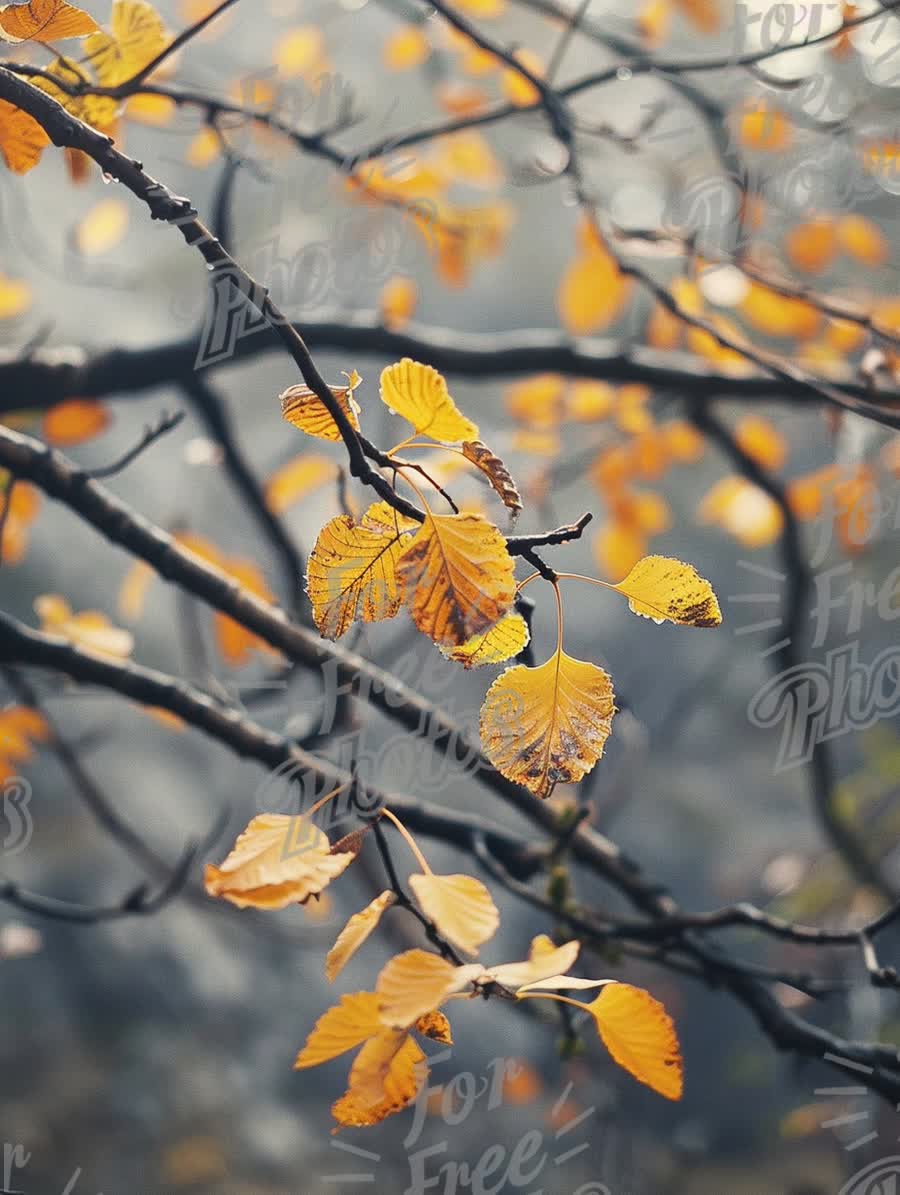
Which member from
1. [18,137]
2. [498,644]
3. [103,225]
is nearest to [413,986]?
[498,644]

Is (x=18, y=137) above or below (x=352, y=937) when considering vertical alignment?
above

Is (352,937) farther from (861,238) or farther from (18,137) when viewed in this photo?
(861,238)

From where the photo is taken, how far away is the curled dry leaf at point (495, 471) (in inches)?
10.5

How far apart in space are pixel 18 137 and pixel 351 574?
0.23m

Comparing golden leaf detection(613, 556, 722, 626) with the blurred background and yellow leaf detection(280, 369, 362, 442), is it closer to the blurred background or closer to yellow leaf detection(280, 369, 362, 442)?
yellow leaf detection(280, 369, 362, 442)

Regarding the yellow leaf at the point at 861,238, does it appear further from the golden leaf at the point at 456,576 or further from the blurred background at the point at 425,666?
the golden leaf at the point at 456,576

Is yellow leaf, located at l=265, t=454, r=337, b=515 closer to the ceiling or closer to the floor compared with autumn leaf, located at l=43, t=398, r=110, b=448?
closer to the ceiling

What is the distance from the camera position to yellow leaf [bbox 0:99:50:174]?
33 centimetres

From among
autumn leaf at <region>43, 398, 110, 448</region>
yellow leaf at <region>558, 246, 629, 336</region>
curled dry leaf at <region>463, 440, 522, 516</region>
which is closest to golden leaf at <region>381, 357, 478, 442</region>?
curled dry leaf at <region>463, 440, 522, 516</region>

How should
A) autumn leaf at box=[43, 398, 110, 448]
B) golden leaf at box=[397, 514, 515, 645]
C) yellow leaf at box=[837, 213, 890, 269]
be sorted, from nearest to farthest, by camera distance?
1. golden leaf at box=[397, 514, 515, 645]
2. autumn leaf at box=[43, 398, 110, 448]
3. yellow leaf at box=[837, 213, 890, 269]

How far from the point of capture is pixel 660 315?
3.57 feet

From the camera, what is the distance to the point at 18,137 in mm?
334

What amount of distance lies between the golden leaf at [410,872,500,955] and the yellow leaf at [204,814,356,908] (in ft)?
0.10

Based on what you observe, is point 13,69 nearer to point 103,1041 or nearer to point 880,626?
point 103,1041
